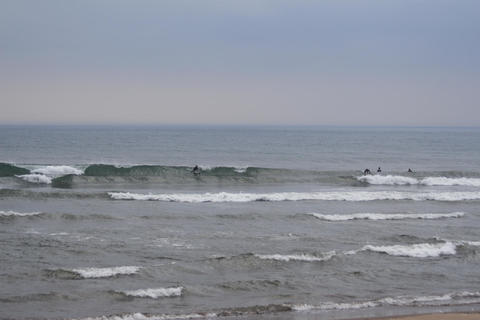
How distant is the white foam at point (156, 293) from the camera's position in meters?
12.1

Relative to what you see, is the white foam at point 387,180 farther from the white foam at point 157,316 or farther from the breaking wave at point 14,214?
the white foam at point 157,316

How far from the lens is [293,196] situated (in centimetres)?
2766

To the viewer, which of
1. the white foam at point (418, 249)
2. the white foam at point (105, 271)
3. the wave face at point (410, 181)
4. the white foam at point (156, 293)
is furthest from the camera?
the wave face at point (410, 181)

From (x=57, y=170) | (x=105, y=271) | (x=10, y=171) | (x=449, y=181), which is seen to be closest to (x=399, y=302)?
(x=105, y=271)

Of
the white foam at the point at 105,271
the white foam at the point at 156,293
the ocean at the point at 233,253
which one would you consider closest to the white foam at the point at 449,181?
the ocean at the point at 233,253

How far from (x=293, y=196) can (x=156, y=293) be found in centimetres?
1608

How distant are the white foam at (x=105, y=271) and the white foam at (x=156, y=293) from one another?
1408 millimetres

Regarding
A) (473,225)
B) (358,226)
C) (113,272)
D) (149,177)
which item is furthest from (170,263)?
(149,177)

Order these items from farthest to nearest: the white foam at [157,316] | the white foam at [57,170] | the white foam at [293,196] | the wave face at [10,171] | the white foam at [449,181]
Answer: the white foam at [449,181], the white foam at [57,170], the wave face at [10,171], the white foam at [293,196], the white foam at [157,316]

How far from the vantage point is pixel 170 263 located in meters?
14.6

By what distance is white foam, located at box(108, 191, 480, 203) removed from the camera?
85.3 feet

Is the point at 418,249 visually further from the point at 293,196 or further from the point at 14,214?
the point at 14,214

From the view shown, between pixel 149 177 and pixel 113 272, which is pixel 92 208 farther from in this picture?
pixel 149 177

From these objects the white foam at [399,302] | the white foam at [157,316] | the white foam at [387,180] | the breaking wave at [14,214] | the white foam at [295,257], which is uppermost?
the breaking wave at [14,214]
